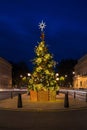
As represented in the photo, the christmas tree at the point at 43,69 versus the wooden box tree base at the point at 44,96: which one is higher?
the christmas tree at the point at 43,69

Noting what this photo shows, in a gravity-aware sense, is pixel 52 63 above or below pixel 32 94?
above

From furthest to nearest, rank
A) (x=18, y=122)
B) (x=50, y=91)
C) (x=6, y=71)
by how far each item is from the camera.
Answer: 1. (x=6, y=71)
2. (x=50, y=91)
3. (x=18, y=122)

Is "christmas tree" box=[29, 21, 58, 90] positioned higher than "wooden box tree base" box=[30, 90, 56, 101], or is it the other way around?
"christmas tree" box=[29, 21, 58, 90]

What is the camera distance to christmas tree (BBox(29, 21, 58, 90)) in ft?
109

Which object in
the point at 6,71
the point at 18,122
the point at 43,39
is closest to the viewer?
the point at 18,122

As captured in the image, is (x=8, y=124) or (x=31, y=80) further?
(x=31, y=80)

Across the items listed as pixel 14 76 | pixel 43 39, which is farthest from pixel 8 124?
pixel 14 76

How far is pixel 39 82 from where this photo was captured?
33.4 meters

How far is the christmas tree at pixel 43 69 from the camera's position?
109 feet

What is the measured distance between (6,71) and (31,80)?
11563 centimetres

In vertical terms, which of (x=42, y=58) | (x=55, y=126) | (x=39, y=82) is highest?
(x=42, y=58)

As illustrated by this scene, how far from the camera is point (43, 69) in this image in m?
33.6

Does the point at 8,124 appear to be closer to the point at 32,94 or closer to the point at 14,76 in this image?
the point at 32,94

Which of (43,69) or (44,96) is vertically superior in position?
(43,69)
